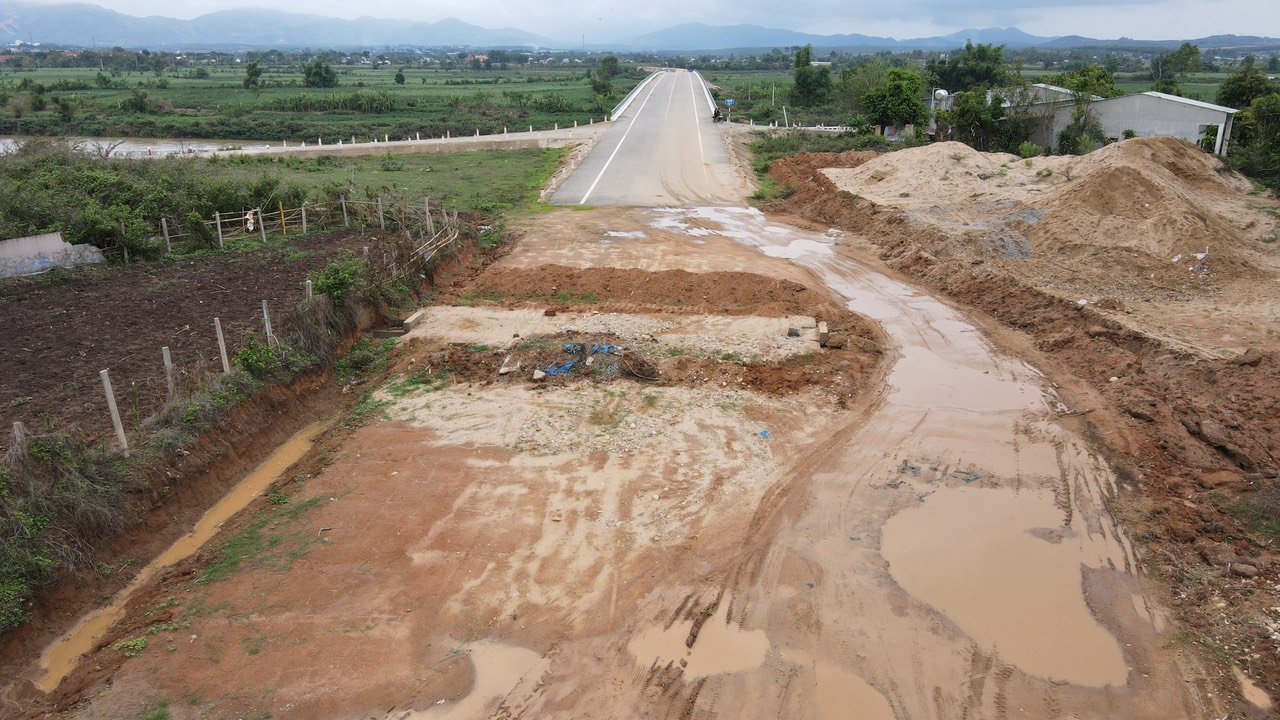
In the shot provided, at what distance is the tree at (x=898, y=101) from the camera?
43125 mm

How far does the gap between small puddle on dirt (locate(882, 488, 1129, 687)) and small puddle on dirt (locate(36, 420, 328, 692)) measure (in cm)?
956

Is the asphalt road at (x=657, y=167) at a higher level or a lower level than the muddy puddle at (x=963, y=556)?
higher

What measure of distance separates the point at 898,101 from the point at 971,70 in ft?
93.2

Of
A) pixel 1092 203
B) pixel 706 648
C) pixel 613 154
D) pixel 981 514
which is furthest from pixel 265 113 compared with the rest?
pixel 706 648

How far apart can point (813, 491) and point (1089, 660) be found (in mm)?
4221

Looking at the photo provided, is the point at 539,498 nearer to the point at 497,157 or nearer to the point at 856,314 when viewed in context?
the point at 856,314

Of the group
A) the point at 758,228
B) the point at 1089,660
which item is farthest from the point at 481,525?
the point at 758,228

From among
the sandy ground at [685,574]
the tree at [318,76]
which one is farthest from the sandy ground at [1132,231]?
the tree at [318,76]

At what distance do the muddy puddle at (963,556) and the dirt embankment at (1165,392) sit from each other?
0.75 metres

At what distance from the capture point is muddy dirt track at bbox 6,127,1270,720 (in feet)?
27.1

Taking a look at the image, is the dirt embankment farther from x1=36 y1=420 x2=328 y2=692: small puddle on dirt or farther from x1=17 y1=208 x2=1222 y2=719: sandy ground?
x1=36 y1=420 x2=328 y2=692: small puddle on dirt

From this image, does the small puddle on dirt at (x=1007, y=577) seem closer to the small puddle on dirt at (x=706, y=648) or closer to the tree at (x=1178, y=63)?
the small puddle on dirt at (x=706, y=648)

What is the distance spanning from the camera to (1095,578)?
1011cm

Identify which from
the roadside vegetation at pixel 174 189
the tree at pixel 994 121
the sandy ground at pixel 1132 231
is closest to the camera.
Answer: the sandy ground at pixel 1132 231
